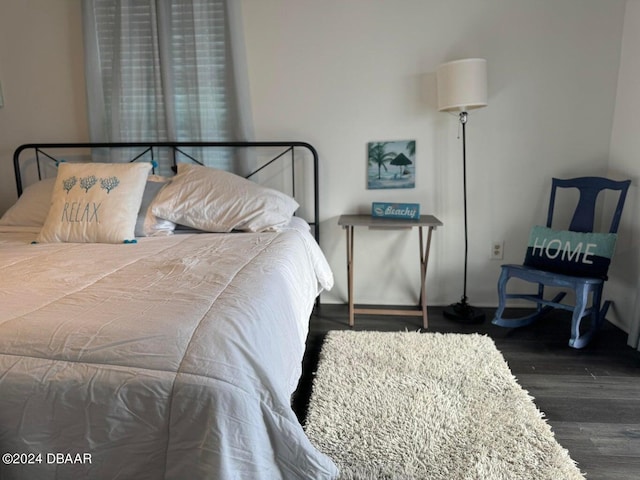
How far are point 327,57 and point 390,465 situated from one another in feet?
7.61

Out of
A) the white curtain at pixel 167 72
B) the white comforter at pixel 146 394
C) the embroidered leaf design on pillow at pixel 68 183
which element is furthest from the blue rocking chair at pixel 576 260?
the embroidered leaf design on pillow at pixel 68 183

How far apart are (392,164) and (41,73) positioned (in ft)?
8.20

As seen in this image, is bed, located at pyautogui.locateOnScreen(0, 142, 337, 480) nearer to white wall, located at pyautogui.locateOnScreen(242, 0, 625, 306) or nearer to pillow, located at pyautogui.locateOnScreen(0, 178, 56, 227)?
pillow, located at pyautogui.locateOnScreen(0, 178, 56, 227)

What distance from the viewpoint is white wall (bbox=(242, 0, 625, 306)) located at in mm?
2518

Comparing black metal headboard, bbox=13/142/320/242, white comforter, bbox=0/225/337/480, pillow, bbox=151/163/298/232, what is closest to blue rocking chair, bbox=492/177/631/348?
black metal headboard, bbox=13/142/320/242

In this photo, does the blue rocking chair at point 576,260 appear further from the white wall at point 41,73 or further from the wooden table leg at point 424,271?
the white wall at point 41,73

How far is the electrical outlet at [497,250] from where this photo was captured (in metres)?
2.77

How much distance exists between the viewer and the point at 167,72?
2629 mm

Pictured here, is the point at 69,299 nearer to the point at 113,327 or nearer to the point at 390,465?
the point at 113,327

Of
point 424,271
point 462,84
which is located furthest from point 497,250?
point 462,84

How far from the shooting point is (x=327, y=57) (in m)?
2.64

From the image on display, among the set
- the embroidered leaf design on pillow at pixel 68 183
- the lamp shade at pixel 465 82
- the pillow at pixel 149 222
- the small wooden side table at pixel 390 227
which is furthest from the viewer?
the small wooden side table at pixel 390 227

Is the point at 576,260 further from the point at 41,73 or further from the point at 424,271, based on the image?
the point at 41,73

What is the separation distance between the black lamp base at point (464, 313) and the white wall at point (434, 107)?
0.19 metres
